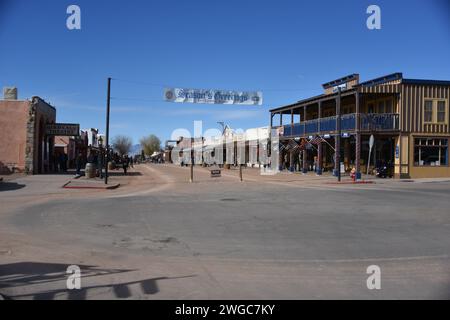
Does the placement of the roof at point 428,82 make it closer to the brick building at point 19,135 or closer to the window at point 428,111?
the window at point 428,111

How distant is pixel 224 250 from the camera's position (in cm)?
917

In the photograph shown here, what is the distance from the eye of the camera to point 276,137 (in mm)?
52656

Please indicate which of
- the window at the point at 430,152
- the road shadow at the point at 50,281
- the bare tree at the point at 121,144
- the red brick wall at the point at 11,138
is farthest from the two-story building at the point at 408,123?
the bare tree at the point at 121,144

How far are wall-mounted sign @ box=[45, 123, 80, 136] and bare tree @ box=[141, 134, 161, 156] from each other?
14918 centimetres

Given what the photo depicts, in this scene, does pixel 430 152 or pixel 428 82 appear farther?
pixel 430 152

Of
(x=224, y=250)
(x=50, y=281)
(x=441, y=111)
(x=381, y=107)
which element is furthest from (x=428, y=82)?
(x=50, y=281)

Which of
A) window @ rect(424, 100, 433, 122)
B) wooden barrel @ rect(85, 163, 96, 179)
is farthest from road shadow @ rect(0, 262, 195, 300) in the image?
window @ rect(424, 100, 433, 122)

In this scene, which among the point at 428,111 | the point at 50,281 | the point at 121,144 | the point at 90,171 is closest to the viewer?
the point at 50,281

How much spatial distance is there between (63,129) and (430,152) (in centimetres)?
2801

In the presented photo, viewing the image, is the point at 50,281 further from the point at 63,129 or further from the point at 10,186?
the point at 63,129

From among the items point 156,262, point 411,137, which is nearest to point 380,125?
point 411,137

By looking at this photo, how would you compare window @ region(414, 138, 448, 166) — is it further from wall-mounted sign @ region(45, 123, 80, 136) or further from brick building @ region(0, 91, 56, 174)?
brick building @ region(0, 91, 56, 174)

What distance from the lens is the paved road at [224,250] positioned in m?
6.44

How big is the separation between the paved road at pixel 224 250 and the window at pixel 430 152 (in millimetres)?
18936
